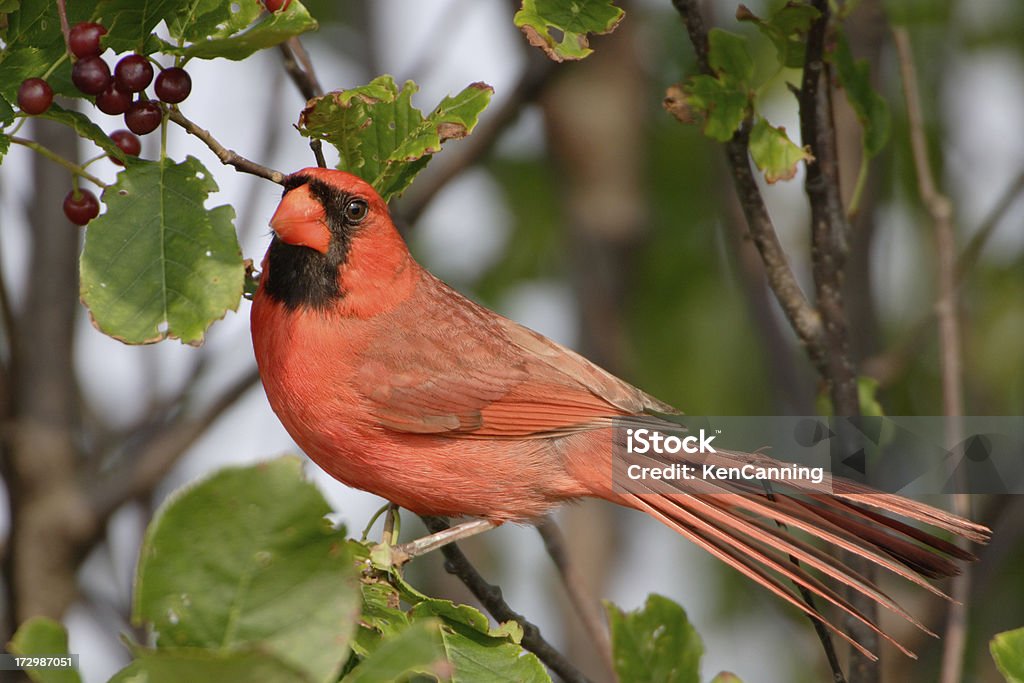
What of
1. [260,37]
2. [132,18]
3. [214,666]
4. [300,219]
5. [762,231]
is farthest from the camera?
[762,231]

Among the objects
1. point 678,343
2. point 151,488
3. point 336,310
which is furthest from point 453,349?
point 678,343

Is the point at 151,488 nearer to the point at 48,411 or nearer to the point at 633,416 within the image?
the point at 48,411

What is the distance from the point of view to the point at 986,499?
11.0 feet

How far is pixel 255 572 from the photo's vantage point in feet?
4.83

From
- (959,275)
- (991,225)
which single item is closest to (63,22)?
(991,225)

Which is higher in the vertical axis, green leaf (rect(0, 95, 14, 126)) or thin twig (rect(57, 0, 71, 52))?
thin twig (rect(57, 0, 71, 52))

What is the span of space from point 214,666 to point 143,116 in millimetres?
1140

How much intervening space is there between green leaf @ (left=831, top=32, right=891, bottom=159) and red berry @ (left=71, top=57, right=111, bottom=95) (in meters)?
1.60

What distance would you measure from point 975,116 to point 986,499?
2.07 meters

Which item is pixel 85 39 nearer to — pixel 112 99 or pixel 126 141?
pixel 112 99

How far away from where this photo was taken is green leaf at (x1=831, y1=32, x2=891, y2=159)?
2.79 meters

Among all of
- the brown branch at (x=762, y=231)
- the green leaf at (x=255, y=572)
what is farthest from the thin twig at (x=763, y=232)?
the green leaf at (x=255, y=572)

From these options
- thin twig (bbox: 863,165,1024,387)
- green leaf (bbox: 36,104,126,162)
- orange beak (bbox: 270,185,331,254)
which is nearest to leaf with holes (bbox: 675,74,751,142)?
orange beak (bbox: 270,185,331,254)
